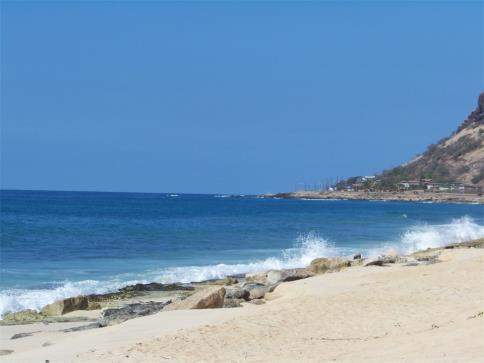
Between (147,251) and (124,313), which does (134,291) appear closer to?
(124,313)

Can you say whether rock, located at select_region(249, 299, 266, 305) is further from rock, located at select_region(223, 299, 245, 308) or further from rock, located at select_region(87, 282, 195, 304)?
rock, located at select_region(87, 282, 195, 304)

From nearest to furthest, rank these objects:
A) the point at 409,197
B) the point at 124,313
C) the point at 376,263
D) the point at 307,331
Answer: the point at 307,331, the point at 124,313, the point at 376,263, the point at 409,197

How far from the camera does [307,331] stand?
12.3 meters

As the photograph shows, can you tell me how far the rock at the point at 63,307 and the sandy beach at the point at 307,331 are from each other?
1569 mm

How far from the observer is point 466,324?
11234 millimetres

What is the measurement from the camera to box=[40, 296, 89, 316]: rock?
57.6ft

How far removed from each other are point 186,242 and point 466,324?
33405mm

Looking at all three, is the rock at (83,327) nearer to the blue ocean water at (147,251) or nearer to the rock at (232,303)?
the rock at (232,303)

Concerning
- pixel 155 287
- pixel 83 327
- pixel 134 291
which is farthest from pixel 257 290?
pixel 155 287

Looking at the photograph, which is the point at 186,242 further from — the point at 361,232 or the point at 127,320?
the point at 127,320

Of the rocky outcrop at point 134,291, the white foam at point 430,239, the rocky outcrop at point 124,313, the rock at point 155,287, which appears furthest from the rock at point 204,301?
the white foam at point 430,239

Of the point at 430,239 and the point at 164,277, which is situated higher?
the point at 430,239

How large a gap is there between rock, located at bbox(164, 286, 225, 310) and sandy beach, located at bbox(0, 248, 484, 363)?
0.41m

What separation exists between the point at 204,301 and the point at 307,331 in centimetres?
342
